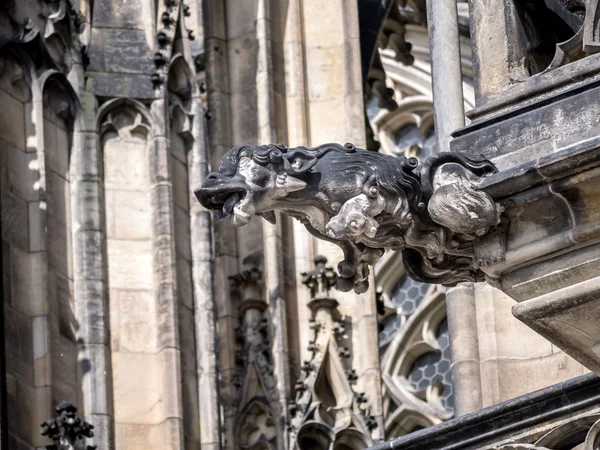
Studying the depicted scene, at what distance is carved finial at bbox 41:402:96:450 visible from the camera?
55.7 ft

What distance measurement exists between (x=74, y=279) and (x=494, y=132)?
8.25 meters

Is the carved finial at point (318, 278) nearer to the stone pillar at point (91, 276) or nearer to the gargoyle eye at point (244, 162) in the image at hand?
the stone pillar at point (91, 276)

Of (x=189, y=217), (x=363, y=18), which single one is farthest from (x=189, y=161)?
(x=363, y=18)

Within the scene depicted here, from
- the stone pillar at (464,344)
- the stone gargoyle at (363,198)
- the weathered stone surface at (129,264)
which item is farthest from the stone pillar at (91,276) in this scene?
the stone gargoyle at (363,198)

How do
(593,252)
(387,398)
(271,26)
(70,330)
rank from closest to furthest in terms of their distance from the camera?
(593,252)
(70,330)
(271,26)
(387,398)

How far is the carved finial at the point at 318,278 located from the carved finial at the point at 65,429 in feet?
12.3

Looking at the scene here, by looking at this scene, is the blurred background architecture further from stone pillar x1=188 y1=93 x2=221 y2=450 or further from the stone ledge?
the stone ledge

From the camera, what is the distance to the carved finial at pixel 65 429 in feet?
55.7

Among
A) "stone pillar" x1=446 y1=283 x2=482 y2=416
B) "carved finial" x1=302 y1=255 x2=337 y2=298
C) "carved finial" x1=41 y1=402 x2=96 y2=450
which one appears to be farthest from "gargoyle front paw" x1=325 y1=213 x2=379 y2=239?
"carved finial" x1=302 y1=255 x2=337 y2=298

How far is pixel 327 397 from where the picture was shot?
20.0 m

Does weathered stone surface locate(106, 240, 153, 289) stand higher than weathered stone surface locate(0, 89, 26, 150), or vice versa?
weathered stone surface locate(0, 89, 26, 150)

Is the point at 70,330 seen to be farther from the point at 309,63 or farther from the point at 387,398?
the point at 387,398

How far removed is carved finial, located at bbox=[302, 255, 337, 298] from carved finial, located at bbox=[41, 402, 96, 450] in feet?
12.3

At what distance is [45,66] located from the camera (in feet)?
61.1
